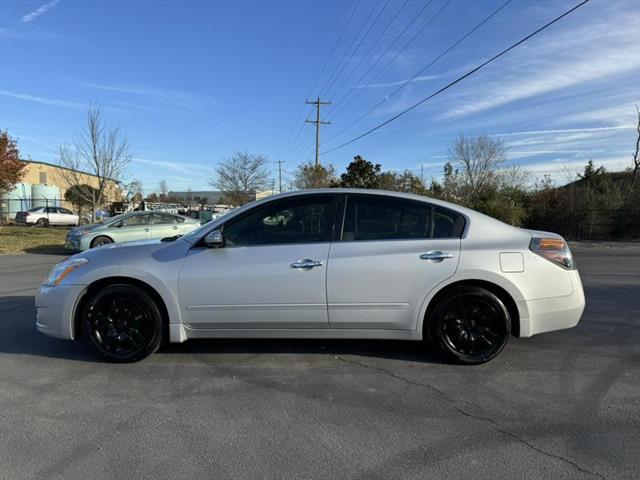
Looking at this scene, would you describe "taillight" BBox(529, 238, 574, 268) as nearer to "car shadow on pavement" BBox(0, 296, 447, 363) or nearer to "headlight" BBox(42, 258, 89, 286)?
"car shadow on pavement" BBox(0, 296, 447, 363)

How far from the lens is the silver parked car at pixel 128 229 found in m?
15.2

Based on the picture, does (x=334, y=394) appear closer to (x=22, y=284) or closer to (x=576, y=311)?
(x=576, y=311)

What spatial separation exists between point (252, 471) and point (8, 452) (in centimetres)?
156

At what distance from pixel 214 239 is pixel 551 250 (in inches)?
122

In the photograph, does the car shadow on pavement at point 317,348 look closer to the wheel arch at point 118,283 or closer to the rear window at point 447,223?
the wheel arch at point 118,283

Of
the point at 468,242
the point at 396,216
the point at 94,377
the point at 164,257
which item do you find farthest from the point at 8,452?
the point at 468,242

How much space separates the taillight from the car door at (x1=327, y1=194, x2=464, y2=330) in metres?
0.70

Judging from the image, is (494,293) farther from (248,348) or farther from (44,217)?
(44,217)

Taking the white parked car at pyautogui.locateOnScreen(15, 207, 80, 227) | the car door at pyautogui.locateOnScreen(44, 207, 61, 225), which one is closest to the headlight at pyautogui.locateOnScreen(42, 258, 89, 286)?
the white parked car at pyautogui.locateOnScreen(15, 207, 80, 227)

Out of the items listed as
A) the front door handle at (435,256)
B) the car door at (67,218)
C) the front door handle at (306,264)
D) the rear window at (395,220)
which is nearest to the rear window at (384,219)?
the rear window at (395,220)

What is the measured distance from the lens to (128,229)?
15734 mm

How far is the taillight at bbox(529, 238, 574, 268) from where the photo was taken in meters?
4.64

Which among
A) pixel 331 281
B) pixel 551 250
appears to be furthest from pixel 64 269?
pixel 551 250

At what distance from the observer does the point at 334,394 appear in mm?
Answer: 4051
